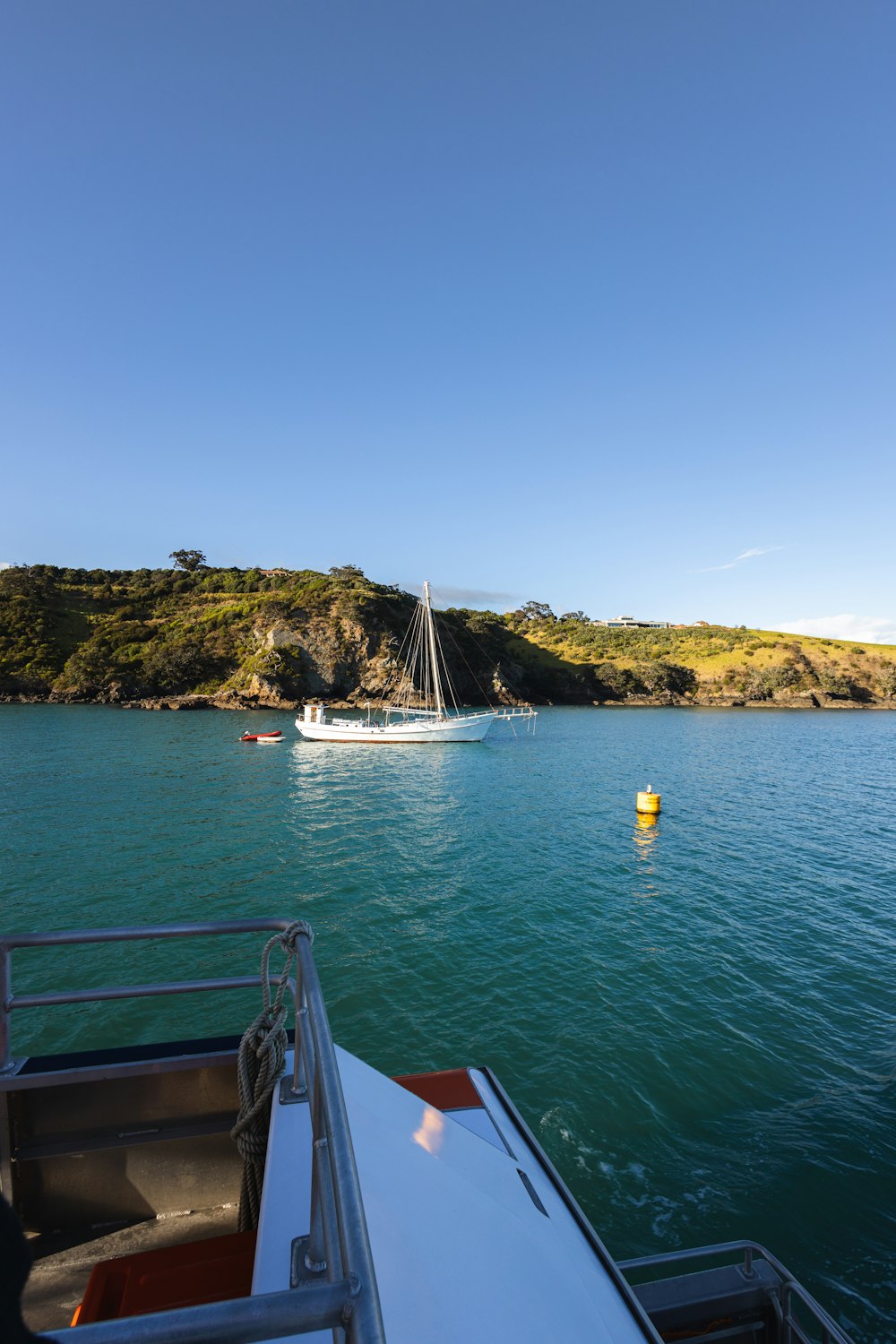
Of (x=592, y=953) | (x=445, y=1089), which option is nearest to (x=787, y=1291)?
(x=445, y=1089)

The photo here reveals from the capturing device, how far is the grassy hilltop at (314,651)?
73.2 m

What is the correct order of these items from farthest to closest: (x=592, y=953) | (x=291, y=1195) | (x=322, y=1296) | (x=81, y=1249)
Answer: (x=592, y=953)
(x=81, y=1249)
(x=291, y=1195)
(x=322, y=1296)

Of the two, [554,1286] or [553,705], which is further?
[553,705]

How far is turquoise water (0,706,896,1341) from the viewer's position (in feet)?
24.8

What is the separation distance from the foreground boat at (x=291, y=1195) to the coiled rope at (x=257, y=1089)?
1 centimetres

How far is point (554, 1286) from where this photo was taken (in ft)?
10.6

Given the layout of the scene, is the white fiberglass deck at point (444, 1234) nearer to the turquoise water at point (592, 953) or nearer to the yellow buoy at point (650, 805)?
the turquoise water at point (592, 953)

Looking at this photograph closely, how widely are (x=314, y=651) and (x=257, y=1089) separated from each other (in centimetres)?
7704

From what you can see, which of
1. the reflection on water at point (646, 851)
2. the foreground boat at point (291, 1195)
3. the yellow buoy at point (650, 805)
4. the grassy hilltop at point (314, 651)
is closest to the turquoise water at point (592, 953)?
the reflection on water at point (646, 851)

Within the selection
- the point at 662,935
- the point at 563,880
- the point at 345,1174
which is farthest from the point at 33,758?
the point at 345,1174

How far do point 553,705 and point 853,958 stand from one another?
84.0m

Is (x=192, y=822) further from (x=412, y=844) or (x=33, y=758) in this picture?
(x=33, y=758)

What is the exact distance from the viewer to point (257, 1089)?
11.8 ft

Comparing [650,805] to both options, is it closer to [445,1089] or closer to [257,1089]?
[445,1089]
